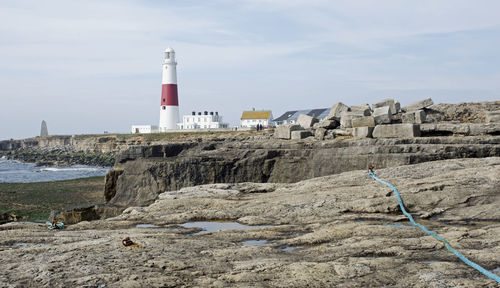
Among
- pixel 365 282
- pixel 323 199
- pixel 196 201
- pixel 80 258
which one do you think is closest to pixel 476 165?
pixel 323 199

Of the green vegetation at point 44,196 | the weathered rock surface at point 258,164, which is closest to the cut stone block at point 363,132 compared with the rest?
the weathered rock surface at point 258,164

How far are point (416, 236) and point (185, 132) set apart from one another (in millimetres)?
59183

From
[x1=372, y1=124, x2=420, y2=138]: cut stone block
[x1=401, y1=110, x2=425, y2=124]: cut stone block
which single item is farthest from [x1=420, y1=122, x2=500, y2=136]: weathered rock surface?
[x1=401, y1=110, x2=425, y2=124]: cut stone block

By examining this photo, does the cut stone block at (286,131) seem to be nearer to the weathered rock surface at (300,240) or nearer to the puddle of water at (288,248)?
the weathered rock surface at (300,240)

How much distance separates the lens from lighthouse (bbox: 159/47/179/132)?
67.0 metres

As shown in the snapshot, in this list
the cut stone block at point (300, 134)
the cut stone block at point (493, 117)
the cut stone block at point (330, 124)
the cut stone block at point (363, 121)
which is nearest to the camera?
the cut stone block at point (493, 117)

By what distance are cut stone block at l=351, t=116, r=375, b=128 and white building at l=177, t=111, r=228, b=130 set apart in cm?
5726

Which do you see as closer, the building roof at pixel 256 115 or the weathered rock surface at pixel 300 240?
the weathered rock surface at pixel 300 240

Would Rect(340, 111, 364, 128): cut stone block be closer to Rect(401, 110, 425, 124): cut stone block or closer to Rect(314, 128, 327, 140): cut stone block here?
Rect(314, 128, 327, 140): cut stone block

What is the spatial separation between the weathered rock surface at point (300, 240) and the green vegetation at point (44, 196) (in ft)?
41.5

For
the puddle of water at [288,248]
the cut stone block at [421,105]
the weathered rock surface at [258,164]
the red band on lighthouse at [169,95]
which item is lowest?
the puddle of water at [288,248]

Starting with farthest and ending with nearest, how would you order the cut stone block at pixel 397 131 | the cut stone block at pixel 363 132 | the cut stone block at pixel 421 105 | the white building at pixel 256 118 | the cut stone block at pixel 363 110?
1. the white building at pixel 256 118
2. the cut stone block at pixel 421 105
3. the cut stone block at pixel 363 110
4. the cut stone block at pixel 363 132
5. the cut stone block at pixel 397 131

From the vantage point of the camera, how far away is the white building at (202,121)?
75.2 metres

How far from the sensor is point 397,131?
51.6 ft
